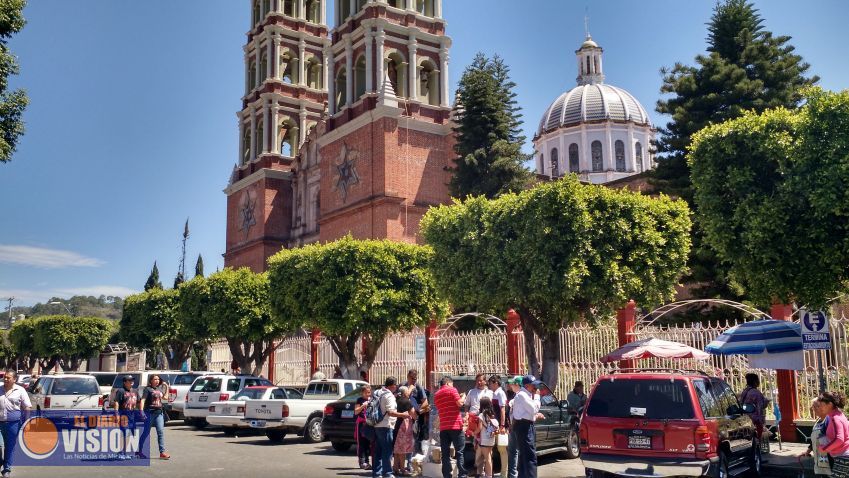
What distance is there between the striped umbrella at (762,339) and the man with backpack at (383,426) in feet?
25.2

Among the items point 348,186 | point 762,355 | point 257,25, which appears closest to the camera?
point 762,355

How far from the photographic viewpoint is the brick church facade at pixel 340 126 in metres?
39.7

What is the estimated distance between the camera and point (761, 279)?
13734mm

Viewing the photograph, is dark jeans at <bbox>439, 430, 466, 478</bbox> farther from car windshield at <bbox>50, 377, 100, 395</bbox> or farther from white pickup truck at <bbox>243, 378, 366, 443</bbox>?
car windshield at <bbox>50, 377, 100, 395</bbox>

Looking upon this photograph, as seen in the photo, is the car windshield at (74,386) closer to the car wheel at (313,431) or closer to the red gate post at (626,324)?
the car wheel at (313,431)

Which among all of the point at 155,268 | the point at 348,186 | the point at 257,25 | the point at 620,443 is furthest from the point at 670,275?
the point at 155,268

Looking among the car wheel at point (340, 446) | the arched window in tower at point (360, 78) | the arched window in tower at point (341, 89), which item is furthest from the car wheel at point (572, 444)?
the arched window in tower at point (341, 89)

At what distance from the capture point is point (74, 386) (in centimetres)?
2109

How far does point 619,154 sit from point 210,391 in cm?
5957

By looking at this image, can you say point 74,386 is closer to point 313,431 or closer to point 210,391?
point 210,391

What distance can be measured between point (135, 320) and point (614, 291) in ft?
110

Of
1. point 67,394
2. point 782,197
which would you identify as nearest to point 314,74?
point 67,394

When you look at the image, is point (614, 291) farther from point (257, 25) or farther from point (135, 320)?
point (257, 25)

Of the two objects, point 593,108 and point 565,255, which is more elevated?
point 593,108
